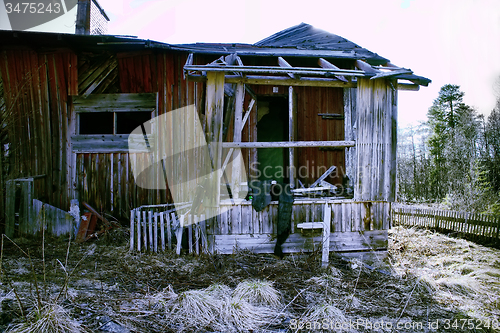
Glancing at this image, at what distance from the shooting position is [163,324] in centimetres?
305

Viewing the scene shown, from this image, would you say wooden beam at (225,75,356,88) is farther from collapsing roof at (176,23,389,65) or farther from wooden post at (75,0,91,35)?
wooden post at (75,0,91,35)

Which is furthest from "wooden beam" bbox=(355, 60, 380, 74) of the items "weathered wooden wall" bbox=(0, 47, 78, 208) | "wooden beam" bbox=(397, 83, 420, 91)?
"weathered wooden wall" bbox=(0, 47, 78, 208)

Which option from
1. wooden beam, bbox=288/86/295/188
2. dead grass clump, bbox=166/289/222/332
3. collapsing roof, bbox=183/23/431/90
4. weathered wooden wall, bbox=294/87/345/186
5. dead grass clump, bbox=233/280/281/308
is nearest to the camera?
dead grass clump, bbox=166/289/222/332

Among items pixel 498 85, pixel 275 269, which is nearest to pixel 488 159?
pixel 498 85

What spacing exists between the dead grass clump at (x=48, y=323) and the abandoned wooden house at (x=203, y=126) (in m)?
2.45

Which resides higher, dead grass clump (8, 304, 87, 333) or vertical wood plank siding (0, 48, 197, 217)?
vertical wood plank siding (0, 48, 197, 217)

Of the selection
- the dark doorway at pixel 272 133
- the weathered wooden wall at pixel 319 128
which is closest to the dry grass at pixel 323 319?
the weathered wooden wall at pixel 319 128

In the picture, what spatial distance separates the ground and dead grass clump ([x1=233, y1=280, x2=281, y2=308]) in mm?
14

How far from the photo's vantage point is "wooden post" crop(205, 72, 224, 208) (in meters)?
4.95

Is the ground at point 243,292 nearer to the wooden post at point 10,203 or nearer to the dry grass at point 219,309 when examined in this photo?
the dry grass at point 219,309

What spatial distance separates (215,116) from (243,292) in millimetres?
3056

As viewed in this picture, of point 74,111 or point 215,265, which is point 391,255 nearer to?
point 215,265

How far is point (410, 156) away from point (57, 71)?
31224 millimetres

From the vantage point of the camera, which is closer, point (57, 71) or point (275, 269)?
point (275, 269)
